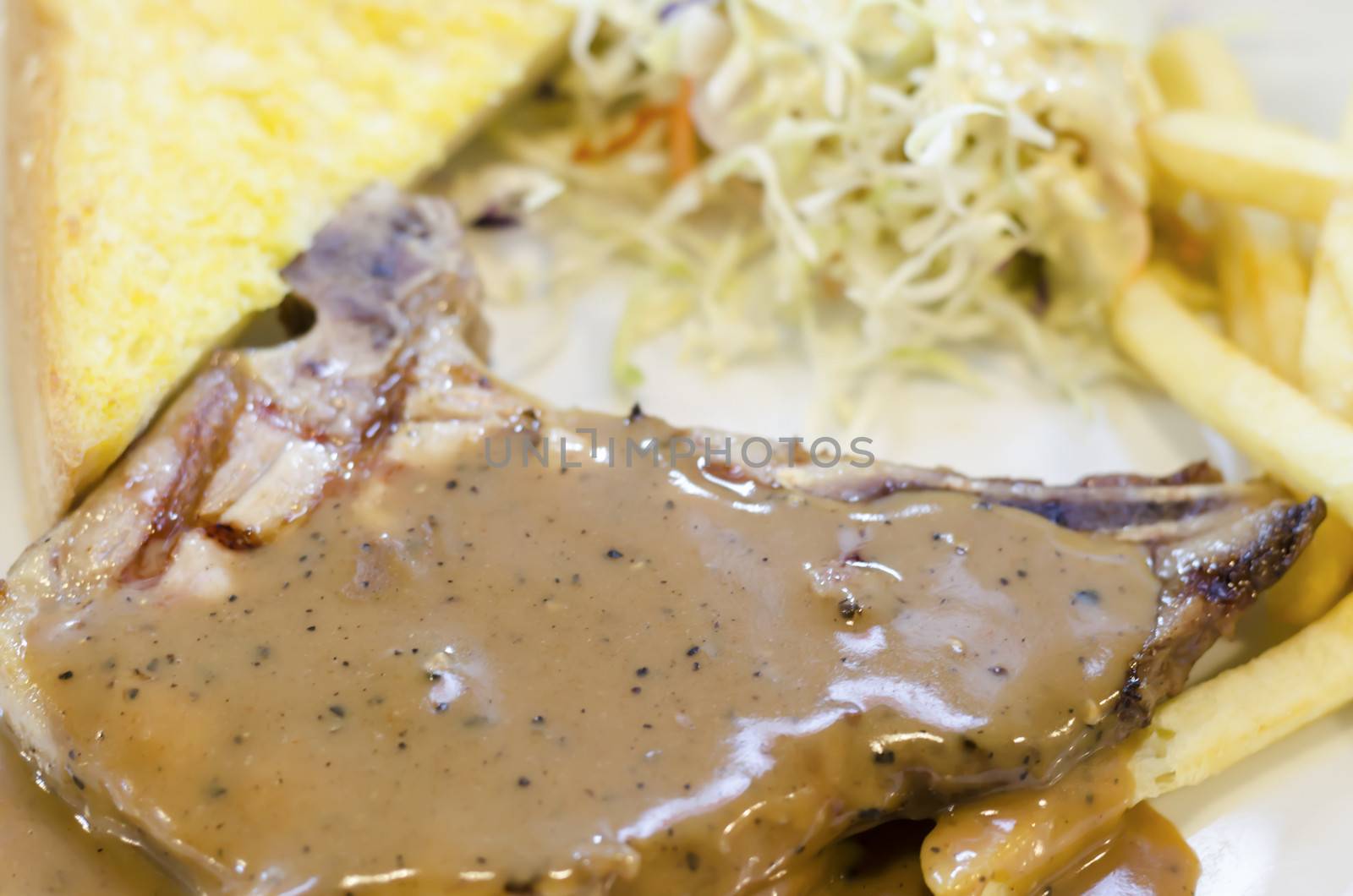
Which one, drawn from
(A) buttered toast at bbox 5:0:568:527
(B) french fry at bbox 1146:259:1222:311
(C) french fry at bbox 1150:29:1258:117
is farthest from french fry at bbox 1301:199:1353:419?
(A) buttered toast at bbox 5:0:568:527

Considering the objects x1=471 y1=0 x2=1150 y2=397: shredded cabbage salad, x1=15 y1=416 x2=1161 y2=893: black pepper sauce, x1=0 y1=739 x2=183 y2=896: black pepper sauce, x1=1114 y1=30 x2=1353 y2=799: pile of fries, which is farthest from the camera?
x1=471 y1=0 x2=1150 y2=397: shredded cabbage salad

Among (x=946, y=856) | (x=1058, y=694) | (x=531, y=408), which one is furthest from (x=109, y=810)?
(x=1058, y=694)

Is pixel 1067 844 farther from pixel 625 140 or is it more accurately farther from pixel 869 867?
pixel 625 140

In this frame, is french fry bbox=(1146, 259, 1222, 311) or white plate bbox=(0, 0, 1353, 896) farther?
french fry bbox=(1146, 259, 1222, 311)

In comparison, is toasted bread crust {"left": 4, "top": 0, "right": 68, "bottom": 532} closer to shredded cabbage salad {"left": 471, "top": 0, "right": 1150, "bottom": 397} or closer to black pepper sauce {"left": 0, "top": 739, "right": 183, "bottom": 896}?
black pepper sauce {"left": 0, "top": 739, "right": 183, "bottom": 896}

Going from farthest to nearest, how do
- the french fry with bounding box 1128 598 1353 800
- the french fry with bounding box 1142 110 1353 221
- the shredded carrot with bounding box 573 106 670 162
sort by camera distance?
1. the shredded carrot with bounding box 573 106 670 162
2. the french fry with bounding box 1142 110 1353 221
3. the french fry with bounding box 1128 598 1353 800

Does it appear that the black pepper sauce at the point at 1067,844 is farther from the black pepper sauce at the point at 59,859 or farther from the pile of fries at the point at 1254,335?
the black pepper sauce at the point at 59,859

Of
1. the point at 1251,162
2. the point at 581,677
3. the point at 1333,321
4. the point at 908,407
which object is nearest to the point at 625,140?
the point at 908,407

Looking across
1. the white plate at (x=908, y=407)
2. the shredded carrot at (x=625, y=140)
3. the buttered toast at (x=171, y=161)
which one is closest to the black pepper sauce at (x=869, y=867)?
the white plate at (x=908, y=407)
